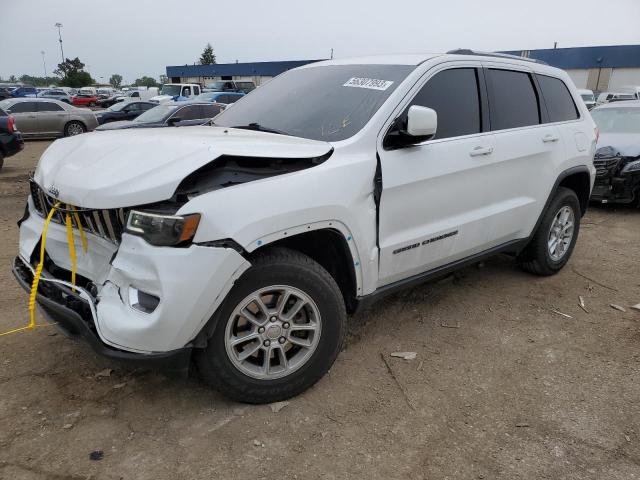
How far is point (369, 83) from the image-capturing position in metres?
3.40

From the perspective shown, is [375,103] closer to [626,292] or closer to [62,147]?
[62,147]

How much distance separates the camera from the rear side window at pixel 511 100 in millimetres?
3875

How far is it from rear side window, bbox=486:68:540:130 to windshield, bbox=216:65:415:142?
87 cm

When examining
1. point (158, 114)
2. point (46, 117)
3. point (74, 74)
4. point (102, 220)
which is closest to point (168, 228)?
point (102, 220)

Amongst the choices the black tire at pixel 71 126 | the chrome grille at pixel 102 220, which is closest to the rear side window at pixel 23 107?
the black tire at pixel 71 126

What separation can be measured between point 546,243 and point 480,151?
4.89ft

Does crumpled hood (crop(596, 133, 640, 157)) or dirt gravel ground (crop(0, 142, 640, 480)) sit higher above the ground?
crumpled hood (crop(596, 133, 640, 157))

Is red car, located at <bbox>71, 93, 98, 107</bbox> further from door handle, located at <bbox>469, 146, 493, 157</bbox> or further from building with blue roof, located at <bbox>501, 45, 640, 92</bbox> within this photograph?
door handle, located at <bbox>469, 146, 493, 157</bbox>

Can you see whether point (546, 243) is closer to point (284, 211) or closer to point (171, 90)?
point (284, 211)

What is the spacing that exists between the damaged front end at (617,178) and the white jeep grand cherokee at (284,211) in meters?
4.16

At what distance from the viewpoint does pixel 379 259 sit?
3.13 metres

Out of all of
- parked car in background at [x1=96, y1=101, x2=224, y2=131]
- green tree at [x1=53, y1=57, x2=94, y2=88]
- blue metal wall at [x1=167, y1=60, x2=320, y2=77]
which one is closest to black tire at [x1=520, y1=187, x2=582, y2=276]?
parked car in background at [x1=96, y1=101, x2=224, y2=131]

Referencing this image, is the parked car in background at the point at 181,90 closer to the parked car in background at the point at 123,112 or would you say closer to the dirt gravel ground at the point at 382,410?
the parked car in background at the point at 123,112

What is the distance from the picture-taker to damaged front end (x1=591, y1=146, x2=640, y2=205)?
747 centimetres
